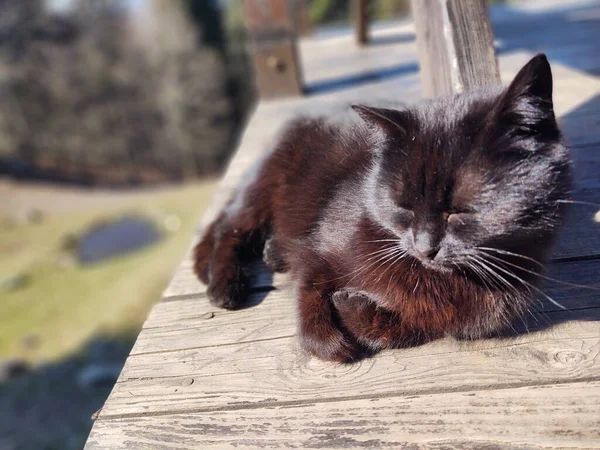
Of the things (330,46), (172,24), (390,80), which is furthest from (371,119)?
(172,24)

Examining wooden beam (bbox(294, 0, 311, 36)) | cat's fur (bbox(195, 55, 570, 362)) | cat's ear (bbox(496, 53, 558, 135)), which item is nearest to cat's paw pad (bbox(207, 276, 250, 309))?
cat's fur (bbox(195, 55, 570, 362))

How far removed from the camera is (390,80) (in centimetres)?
390

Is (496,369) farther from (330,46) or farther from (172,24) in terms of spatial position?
(172,24)

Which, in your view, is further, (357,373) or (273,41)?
(273,41)

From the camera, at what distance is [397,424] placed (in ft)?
4.25

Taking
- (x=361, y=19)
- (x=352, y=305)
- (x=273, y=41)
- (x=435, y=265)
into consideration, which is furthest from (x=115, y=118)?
(x=435, y=265)

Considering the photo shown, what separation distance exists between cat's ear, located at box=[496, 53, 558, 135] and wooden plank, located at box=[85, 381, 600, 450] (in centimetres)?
66

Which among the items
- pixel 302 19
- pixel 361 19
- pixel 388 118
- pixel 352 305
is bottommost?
pixel 352 305

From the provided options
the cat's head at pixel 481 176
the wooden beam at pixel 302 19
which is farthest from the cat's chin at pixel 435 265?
the wooden beam at pixel 302 19

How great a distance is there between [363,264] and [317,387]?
0.37 metres

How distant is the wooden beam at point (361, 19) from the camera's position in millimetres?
4641

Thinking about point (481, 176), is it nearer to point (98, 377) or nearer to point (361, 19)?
point (361, 19)

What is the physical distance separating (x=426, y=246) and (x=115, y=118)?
16.7 metres

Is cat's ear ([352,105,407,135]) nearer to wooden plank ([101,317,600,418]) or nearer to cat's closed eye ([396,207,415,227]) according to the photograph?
cat's closed eye ([396,207,415,227])
